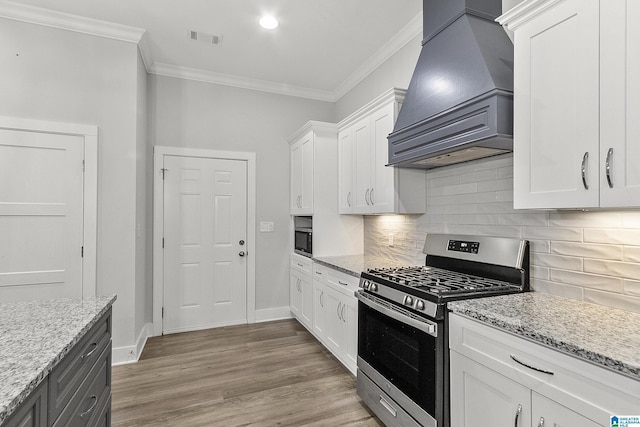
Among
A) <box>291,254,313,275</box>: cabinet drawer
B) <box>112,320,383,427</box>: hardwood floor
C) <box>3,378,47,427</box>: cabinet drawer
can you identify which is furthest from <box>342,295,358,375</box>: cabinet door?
<box>3,378,47,427</box>: cabinet drawer

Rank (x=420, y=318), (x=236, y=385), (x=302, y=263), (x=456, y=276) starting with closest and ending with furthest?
(x=420, y=318) → (x=456, y=276) → (x=236, y=385) → (x=302, y=263)

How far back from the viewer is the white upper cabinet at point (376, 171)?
2789mm

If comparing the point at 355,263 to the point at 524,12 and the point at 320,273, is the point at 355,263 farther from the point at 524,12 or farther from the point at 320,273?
the point at 524,12

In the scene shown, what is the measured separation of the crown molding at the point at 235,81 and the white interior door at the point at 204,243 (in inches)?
38.8

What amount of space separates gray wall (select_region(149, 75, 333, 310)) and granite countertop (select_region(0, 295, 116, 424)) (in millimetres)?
2637

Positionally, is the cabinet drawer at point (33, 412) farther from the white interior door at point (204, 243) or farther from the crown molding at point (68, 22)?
the crown molding at point (68, 22)

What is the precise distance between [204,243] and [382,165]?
2407 mm

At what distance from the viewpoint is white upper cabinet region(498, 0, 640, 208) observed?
1272 millimetres

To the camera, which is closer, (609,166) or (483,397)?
(609,166)

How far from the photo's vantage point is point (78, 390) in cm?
129

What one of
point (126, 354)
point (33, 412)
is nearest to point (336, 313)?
point (126, 354)

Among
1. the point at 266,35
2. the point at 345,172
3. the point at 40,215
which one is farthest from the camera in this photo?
the point at 345,172

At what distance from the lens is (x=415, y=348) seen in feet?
6.07

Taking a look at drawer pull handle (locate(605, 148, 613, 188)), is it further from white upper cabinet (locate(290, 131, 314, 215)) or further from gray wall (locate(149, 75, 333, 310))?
gray wall (locate(149, 75, 333, 310))
